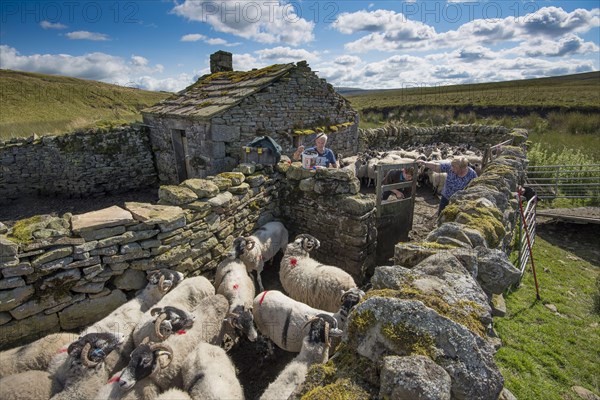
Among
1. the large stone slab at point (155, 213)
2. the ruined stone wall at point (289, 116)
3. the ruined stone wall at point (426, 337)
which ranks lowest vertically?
the ruined stone wall at point (426, 337)

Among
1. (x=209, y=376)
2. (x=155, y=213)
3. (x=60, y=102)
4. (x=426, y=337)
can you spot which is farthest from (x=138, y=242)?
(x=60, y=102)

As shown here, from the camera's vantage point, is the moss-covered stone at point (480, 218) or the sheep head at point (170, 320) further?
the moss-covered stone at point (480, 218)

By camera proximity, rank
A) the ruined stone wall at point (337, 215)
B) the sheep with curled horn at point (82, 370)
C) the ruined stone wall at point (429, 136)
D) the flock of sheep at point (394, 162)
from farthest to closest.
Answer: the ruined stone wall at point (429, 136)
the flock of sheep at point (394, 162)
the ruined stone wall at point (337, 215)
the sheep with curled horn at point (82, 370)

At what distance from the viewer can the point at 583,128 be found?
2408 cm

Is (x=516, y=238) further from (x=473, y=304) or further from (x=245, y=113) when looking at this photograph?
(x=245, y=113)

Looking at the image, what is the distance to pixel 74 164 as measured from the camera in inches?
547

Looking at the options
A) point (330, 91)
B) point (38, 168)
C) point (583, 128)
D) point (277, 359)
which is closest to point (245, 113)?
point (330, 91)

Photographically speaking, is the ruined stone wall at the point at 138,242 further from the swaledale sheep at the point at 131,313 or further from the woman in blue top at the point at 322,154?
the woman in blue top at the point at 322,154

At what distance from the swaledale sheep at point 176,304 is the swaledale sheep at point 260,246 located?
100 centimetres

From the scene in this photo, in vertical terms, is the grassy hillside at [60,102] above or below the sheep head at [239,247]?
above

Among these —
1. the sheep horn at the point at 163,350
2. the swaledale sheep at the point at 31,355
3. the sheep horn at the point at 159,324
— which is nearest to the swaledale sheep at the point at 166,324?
the sheep horn at the point at 159,324

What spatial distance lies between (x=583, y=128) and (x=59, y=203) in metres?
34.3

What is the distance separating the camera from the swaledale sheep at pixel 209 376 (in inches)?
134

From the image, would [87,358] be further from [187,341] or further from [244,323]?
[244,323]
